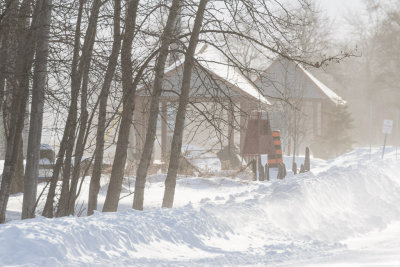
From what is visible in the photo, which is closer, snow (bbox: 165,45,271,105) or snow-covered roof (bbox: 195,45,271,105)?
snow (bbox: 165,45,271,105)

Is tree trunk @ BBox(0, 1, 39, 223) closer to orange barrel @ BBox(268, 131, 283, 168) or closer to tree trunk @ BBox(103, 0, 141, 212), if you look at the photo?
tree trunk @ BBox(103, 0, 141, 212)

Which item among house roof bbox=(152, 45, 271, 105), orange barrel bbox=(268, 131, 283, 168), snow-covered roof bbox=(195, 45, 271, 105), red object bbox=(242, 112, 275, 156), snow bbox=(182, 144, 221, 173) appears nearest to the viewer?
house roof bbox=(152, 45, 271, 105)

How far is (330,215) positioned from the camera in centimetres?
1203

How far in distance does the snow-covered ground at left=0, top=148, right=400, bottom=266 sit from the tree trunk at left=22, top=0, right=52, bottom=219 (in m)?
2.58

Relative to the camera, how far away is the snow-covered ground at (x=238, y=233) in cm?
660

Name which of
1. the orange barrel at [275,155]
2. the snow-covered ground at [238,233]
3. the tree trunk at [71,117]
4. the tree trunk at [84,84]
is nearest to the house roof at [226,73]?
the orange barrel at [275,155]

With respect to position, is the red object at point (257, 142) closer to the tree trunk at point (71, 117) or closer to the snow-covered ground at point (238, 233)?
the snow-covered ground at point (238, 233)

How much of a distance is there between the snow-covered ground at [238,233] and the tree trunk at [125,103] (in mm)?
2407

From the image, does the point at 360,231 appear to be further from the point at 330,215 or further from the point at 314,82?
the point at 314,82

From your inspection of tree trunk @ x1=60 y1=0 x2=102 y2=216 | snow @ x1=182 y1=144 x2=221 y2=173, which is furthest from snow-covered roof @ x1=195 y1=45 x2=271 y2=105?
tree trunk @ x1=60 y1=0 x2=102 y2=216

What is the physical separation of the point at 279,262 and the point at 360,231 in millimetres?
3821

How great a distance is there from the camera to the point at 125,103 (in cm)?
1181

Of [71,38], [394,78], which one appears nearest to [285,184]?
[71,38]

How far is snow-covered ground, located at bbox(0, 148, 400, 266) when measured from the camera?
21.7ft
